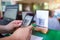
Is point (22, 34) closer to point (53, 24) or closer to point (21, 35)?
point (21, 35)

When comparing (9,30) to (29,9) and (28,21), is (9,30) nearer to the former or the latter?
(28,21)

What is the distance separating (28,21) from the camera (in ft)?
3.87

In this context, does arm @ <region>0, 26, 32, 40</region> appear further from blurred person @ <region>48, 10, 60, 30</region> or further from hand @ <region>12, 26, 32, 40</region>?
blurred person @ <region>48, 10, 60, 30</region>

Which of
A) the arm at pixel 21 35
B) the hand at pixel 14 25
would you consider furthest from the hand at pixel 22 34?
the hand at pixel 14 25

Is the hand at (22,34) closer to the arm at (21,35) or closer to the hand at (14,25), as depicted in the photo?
the arm at (21,35)

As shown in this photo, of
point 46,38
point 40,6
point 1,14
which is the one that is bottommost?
point 46,38

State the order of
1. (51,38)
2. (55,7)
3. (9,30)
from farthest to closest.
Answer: (55,7)
(9,30)
(51,38)

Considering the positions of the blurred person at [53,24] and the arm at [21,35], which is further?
the blurred person at [53,24]

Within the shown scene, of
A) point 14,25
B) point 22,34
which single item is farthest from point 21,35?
point 14,25

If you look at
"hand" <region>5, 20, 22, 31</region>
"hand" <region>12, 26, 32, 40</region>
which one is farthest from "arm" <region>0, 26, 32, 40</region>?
"hand" <region>5, 20, 22, 31</region>

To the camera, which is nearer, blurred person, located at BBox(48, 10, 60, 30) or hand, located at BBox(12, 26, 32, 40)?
hand, located at BBox(12, 26, 32, 40)

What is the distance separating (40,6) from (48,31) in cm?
55

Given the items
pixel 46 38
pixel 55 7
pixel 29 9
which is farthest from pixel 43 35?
pixel 29 9

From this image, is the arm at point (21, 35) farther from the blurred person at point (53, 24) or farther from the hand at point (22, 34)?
the blurred person at point (53, 24)
